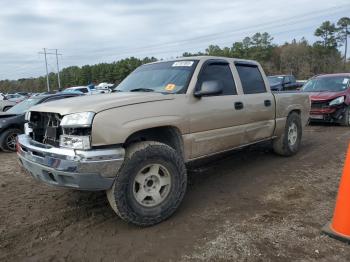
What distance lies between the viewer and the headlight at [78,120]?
3.36 m

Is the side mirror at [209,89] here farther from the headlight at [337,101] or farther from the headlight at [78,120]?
the headlight at [337,101]

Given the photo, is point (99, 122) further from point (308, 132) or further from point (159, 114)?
point (308, 132)

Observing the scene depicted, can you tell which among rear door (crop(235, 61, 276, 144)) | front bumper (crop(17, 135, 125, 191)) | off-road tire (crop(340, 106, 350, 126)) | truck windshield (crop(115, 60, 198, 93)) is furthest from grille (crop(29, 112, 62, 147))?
off-road tire (crop(340, 106, 350, 126))

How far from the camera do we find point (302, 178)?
540 centimetres

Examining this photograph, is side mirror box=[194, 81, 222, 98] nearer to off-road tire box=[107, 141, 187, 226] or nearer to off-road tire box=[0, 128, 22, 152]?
off-road tire box=[107, 141, 187, 226]

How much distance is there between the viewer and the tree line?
57.9m

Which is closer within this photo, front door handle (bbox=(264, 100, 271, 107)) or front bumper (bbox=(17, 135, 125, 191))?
front bumper (bbox=(17, 135, 125, 191))

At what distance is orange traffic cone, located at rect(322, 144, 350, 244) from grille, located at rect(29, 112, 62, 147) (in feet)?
9.71

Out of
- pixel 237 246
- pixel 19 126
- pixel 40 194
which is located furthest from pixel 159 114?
pixel 19 126

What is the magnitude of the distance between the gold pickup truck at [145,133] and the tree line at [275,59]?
38918 mm

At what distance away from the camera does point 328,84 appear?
37.8 ft

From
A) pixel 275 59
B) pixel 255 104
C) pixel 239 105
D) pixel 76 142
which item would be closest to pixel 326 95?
pixel 255 104

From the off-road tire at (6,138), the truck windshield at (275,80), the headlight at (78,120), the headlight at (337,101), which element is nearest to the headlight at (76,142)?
the headlight at (78,120)

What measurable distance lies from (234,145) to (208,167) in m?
1.23
